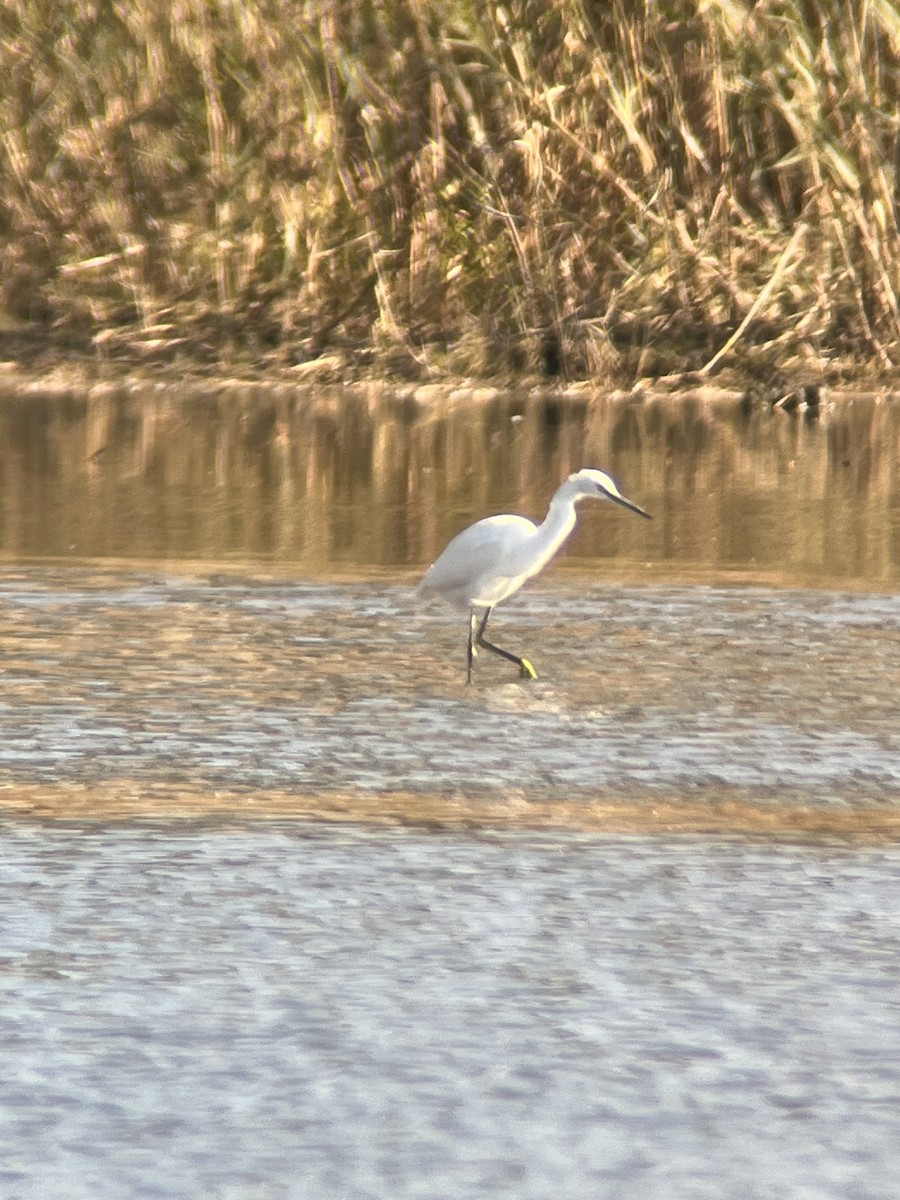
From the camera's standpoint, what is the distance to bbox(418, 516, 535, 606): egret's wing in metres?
7.23

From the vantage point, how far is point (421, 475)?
11.6 m

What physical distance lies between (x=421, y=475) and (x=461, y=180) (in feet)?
15.4

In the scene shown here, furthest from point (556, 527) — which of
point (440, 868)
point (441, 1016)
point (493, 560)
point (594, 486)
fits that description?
→ point (441, 1016)

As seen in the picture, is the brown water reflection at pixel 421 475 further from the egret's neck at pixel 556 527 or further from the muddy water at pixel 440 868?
the egret's neck at pixel 556 527

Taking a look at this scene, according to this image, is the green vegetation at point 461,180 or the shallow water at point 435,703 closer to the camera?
the shallow water at point 435,703

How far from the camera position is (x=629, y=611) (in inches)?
306

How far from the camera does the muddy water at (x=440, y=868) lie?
3.31 meters

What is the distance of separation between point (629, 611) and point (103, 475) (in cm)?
424

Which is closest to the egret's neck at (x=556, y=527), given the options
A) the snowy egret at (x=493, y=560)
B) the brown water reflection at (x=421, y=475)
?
the snowy egret at (x=493, y=560)

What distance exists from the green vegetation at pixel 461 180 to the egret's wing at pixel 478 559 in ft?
27.0

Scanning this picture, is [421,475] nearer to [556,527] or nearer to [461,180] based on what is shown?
[556,527]

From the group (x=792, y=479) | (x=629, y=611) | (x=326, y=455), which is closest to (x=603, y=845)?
(x=629, y=611)

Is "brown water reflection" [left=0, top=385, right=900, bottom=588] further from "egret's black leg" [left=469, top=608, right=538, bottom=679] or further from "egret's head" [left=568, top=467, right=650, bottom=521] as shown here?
"egret's black leg" [left=469, top=608, right=538, bottom=679]

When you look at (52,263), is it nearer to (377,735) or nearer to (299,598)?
(299,598)
